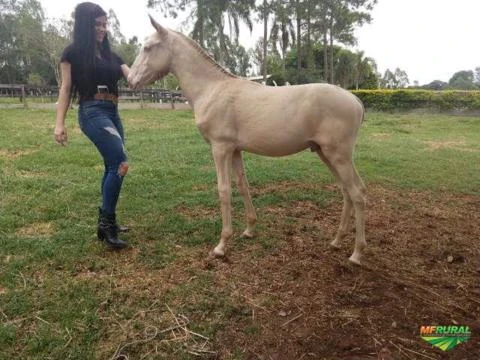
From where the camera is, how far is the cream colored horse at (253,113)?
3.52 m

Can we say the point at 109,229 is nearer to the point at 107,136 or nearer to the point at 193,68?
the point at 107,136

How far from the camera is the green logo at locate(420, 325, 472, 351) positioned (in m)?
2.66

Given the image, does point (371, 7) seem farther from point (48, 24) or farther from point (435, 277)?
point (435, 277)

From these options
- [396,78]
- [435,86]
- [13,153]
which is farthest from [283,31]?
[396,78]

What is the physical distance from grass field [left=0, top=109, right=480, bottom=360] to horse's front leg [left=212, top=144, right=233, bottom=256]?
0.23 m

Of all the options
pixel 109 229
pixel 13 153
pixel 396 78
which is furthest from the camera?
pixel 396 78

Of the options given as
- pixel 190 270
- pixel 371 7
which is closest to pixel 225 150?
pixel 190 270

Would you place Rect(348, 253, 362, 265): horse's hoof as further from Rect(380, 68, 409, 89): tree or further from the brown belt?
Rect(380, 68, 409, 89): tree

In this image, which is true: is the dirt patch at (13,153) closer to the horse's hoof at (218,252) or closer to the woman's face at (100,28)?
the woman's face at (100,28)

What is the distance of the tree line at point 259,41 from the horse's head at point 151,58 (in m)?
13.0

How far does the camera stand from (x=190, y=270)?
3.60m

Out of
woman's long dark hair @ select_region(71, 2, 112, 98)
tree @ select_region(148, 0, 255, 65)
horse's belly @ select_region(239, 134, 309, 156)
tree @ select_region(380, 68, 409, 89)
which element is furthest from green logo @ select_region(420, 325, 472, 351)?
tree @ select_region(380, 68, 409, 89)

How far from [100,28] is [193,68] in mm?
953

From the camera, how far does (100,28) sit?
12.1 ft
